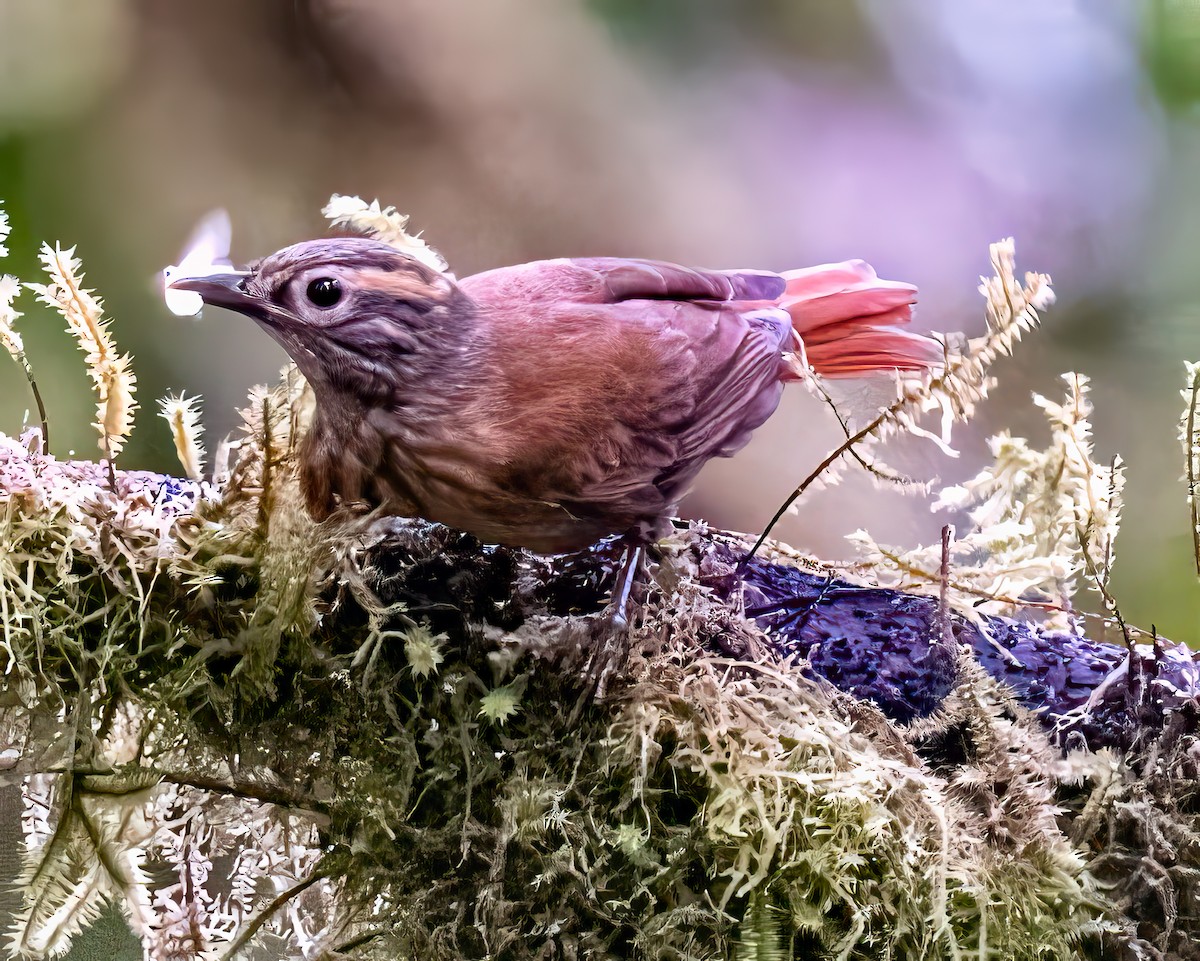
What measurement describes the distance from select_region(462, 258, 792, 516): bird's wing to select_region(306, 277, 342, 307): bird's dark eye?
0.41 feet

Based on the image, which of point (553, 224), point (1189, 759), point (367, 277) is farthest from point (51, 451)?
point (1189, 759)

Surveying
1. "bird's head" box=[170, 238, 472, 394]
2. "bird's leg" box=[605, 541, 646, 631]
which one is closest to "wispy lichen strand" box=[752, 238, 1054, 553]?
"bird's leg" box=[605, 541, 646, 631]

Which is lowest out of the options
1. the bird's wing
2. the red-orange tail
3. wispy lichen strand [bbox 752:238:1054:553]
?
the bird's wing

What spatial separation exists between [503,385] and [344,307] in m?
0.14

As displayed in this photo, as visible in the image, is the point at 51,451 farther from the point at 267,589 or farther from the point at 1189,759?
the point at 1189,759

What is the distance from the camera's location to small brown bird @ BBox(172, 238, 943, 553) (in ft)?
2.06

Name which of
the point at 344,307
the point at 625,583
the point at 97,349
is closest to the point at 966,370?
the point at 625,583

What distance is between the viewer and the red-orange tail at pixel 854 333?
0.91 metres

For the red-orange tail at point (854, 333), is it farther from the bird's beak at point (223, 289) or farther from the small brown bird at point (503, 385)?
the bird's beak at point (223, 289)

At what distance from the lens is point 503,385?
0.67m

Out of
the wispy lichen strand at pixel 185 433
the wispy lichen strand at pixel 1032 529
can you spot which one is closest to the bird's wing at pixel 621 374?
the wispy lichen strand at pixel 1032 529

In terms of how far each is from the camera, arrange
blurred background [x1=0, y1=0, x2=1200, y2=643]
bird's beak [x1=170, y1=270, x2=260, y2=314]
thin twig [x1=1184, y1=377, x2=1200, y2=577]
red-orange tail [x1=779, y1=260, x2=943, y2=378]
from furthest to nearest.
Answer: blurred background [x1=0, y1=0, x2=1200, y2=643] < red-orange tail [x1=779, y1=260, x2=943, y2=378] < thin twig [x1=1184, y1=377, x2=1200, y2=577] < bird's beak [x1=170, y1=270, x2=260, y2=314]

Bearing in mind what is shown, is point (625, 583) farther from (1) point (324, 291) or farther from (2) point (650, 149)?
(2) point (650, 149)

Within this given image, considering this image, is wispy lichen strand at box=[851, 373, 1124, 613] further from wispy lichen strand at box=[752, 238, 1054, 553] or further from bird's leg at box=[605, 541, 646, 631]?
bird's leg at box=[605, 541, 646, 631]
